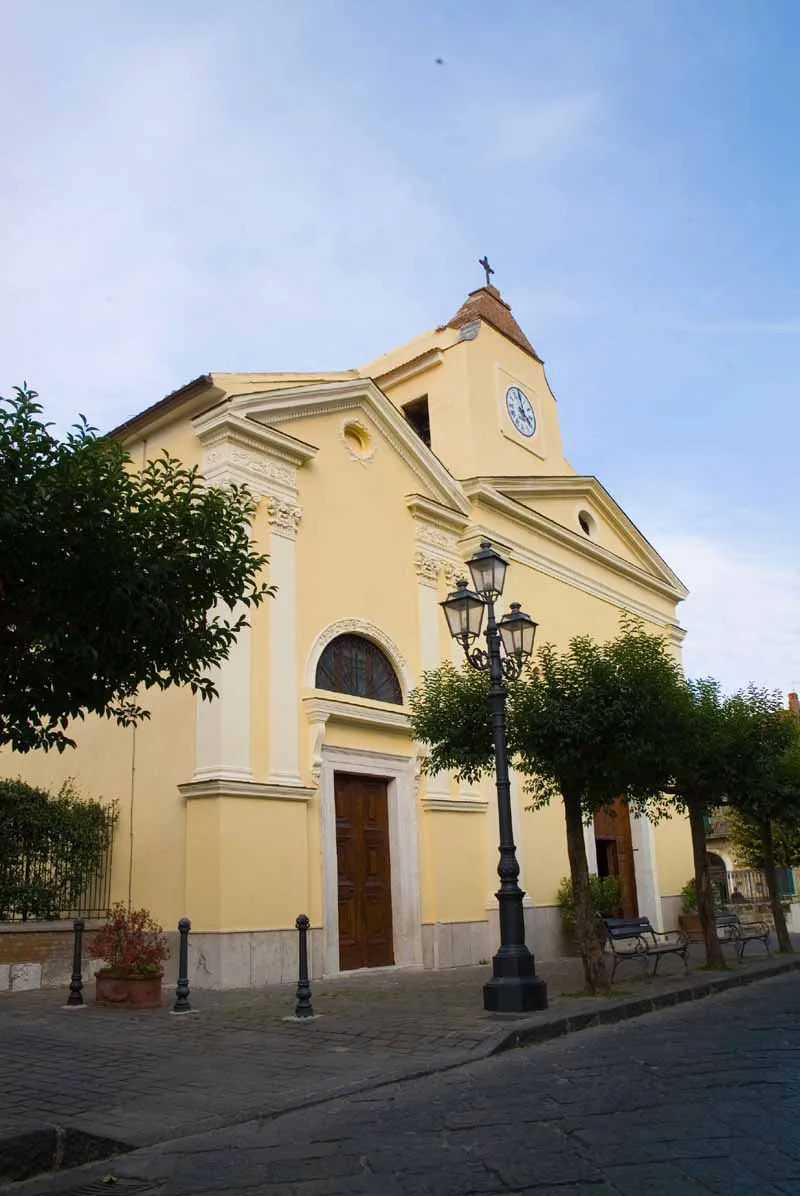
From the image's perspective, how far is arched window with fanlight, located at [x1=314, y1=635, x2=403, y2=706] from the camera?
52.4ft

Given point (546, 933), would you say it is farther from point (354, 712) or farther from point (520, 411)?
point (520, 411)

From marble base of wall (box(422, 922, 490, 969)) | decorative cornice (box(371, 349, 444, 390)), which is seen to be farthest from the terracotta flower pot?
decorative cornice (box(371, 349, 444, 390))

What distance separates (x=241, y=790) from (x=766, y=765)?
27.0 ft

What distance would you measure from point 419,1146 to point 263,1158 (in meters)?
0.81

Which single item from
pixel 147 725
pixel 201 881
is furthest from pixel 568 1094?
pixel 147 725

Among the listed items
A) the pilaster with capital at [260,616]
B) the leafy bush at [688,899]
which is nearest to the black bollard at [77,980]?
the pilaster with capital at [260,616]

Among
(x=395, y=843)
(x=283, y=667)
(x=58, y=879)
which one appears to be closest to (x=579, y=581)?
(x=395, y=843)

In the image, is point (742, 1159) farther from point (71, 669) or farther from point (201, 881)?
point (201, 881)

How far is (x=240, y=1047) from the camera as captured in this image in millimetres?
8633

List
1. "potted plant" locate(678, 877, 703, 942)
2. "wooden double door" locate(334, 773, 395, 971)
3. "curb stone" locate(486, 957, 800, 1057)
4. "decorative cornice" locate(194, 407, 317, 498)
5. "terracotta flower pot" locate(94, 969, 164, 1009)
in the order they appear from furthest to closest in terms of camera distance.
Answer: "potted plant" locate(678, 877, 703, 942) < "wooden double door" locate(334, 773, 395, 971) < "decorative cornice" locate(194, 407, 317, 498) < "terracotta flower pot" locate(94, 969, 164, 1009) < "curb stone" locate(486, 957, 800, 1057)

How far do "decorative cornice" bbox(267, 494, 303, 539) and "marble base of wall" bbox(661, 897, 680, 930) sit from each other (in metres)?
13.6

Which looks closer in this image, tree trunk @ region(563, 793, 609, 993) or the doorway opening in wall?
tree trunk @ region(563, 793, 609, 993)

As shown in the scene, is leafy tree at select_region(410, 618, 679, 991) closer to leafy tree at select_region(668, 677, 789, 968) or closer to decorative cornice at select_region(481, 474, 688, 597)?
leafy tree at select_region(668, 677, 789, 968)

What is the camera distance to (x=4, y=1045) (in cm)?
859
